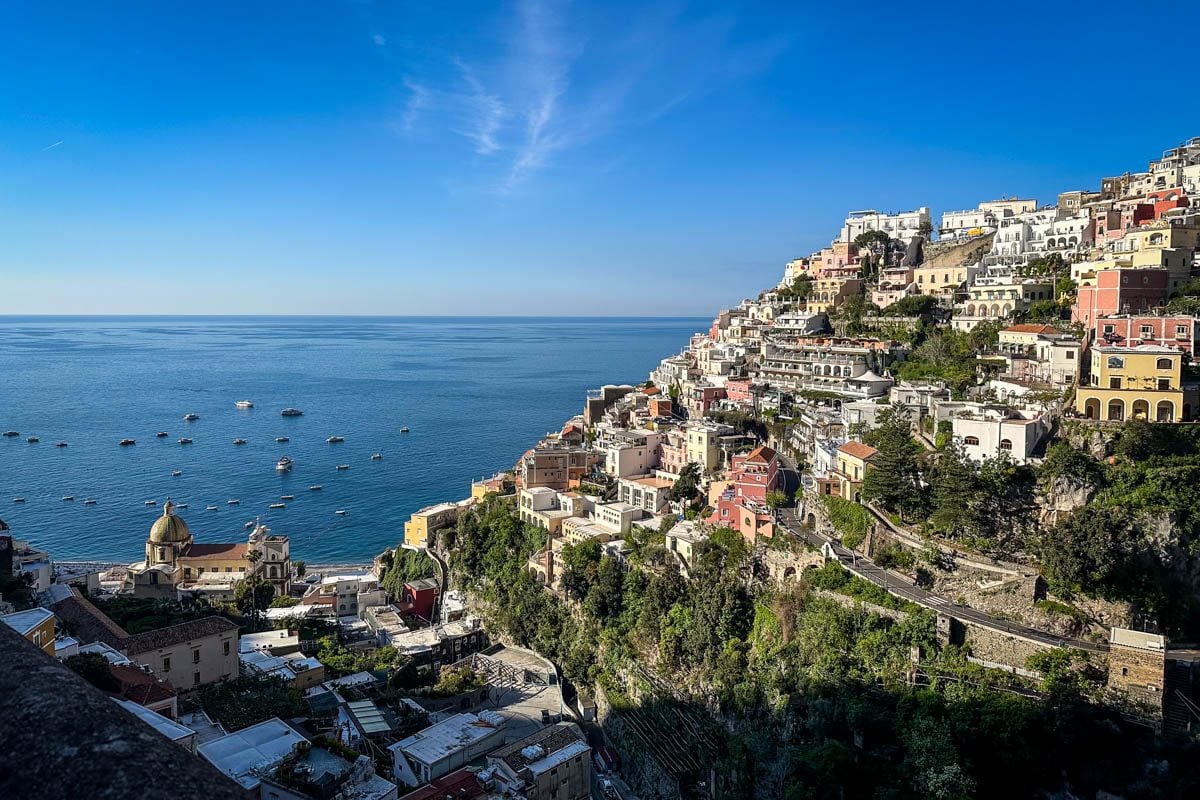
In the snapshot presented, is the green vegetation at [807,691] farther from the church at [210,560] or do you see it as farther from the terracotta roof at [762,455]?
the church at [210,560]

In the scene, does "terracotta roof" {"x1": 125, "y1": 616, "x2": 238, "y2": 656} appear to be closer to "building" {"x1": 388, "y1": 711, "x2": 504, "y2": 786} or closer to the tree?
"building" {"x1": 388, "y1": 711, "x2": 504, "y2": 786}

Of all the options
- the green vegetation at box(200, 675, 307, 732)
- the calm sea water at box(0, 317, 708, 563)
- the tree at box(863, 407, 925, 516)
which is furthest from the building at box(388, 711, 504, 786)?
the calm sea water at box(0, 317, 708, 563)

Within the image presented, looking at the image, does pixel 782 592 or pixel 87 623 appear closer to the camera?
pixel 87 623

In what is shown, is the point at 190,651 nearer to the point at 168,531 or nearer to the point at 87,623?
the point at 87,623

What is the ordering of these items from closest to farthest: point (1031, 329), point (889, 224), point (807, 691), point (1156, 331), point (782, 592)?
point (807, 691) < point (782, 592) < point (1156, 331) < point (1031, 329) < point (889, 224)

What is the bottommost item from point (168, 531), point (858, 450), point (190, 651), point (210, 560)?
point (210, 560)

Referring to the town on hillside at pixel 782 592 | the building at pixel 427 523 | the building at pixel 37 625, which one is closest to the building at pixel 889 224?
the town on hillside at pixel 782 592

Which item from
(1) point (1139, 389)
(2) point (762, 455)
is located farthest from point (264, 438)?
(1) point (1139, 389)
